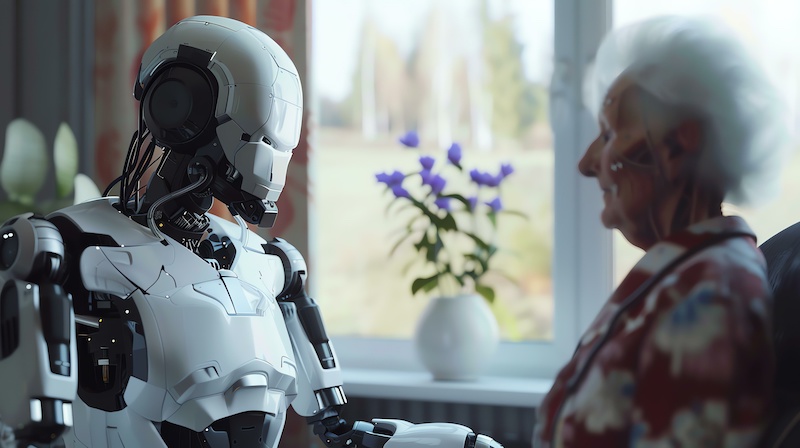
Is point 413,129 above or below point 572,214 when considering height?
above

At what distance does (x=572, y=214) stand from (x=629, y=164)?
134cm

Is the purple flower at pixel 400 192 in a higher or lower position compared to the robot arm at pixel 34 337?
higher

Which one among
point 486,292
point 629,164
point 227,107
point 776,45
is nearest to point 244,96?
point 227,107

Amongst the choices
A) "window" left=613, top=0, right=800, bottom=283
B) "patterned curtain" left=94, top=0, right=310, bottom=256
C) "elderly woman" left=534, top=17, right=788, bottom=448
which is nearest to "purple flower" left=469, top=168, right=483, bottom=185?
"patterned curtain" left=94, top=0, right=310, bottom=256

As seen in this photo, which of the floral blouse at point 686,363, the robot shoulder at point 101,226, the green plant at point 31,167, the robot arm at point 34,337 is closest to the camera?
the floral blouse at point 686,363

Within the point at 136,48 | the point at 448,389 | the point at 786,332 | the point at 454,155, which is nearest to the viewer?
the point at 786,332

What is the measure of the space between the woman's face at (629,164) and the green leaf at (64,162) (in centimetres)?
158

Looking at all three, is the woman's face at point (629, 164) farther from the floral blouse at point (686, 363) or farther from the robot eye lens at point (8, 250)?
the robot eye lens at point (8, 250)

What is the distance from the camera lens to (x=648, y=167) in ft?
1.78

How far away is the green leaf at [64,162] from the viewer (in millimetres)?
1874

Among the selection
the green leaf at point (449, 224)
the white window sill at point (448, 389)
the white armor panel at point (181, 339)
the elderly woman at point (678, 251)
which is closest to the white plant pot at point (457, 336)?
the white window sill at point (448, 389)

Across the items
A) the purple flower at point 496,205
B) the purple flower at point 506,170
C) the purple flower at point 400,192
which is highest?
the purple flower at point 506,170

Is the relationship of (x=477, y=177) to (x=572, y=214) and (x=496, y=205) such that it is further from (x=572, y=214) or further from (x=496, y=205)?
(x=572, y=214)

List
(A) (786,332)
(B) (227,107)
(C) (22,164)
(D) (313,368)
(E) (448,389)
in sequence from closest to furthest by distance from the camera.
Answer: (A) (786,332), (B) (227,107), (D) (313,368), (E) (448,389), (C) (22,164)
